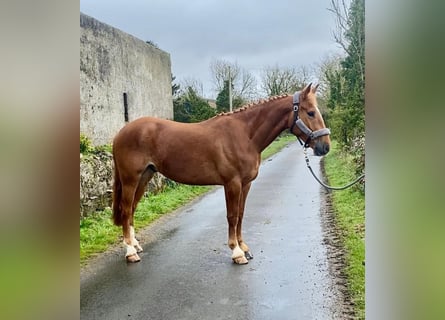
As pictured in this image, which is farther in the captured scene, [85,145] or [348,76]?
[85,145]

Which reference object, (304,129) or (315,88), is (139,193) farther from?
(315,88)

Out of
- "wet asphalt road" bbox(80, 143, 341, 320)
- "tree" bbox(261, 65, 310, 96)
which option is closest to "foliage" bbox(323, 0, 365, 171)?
"tree" bbox(261, 65, 310, 96)

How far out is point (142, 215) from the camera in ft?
6.96

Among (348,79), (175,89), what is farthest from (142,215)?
(348,79)

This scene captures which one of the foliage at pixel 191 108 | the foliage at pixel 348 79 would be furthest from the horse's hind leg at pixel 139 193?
the foliage at pixel 348 79

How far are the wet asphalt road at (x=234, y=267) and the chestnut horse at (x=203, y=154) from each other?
0.06 meters

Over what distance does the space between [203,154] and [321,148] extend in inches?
24.2

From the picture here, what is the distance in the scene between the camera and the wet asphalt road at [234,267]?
5.83ft

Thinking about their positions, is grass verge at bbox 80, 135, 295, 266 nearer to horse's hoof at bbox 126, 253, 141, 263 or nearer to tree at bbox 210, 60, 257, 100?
horse's hoof at bbox 126, 253, 141, 263

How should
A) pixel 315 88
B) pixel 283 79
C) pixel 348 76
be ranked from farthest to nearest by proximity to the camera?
pixel 283 79 < pixel 315 88 < pixel 348 76

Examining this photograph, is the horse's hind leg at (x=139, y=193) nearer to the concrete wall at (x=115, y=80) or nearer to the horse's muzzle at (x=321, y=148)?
the concrete wall at (x=115, y=80)

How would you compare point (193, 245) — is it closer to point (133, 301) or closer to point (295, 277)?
point (133, 301)

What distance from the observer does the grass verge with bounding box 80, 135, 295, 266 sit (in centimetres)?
193

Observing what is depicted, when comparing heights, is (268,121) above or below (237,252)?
above
